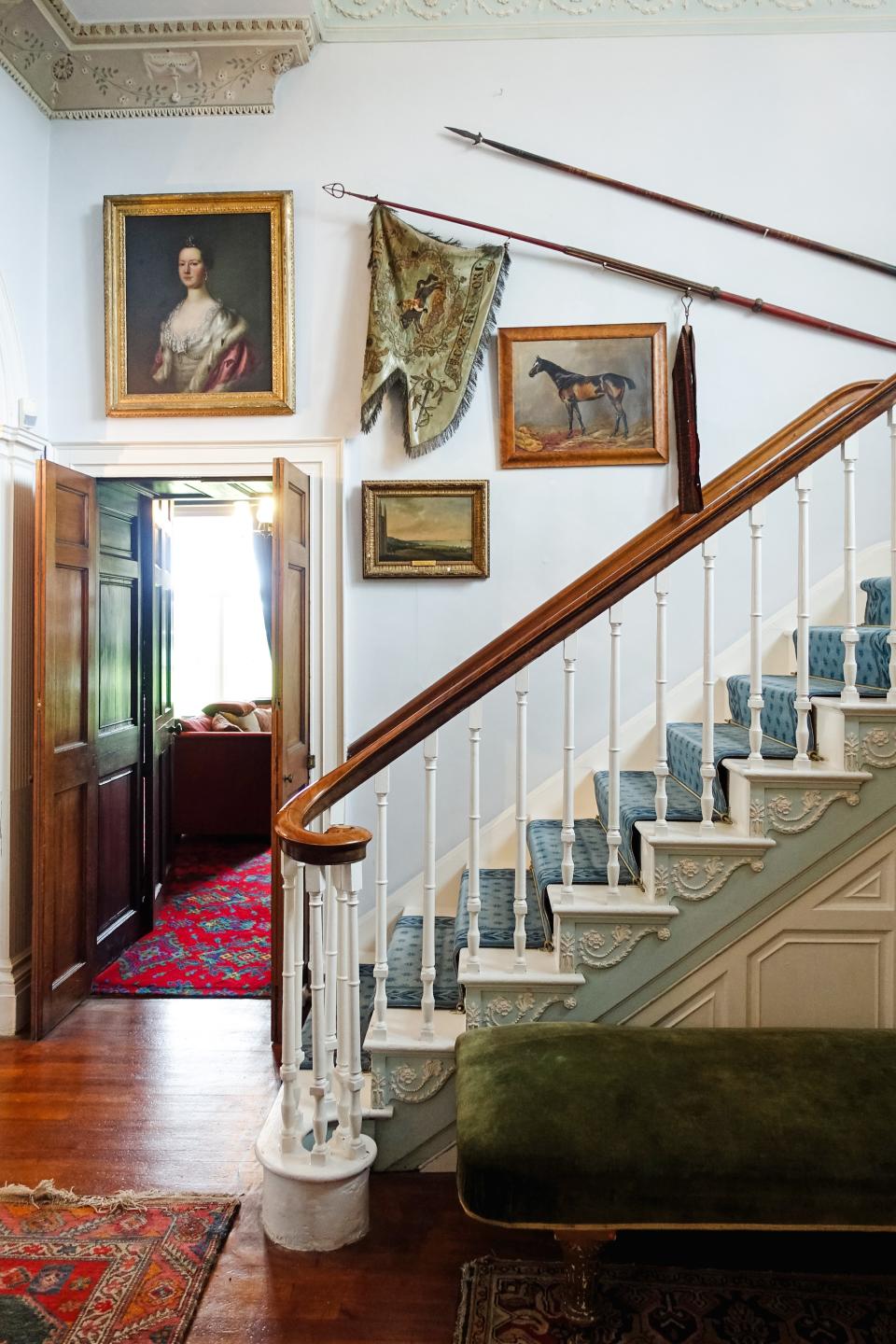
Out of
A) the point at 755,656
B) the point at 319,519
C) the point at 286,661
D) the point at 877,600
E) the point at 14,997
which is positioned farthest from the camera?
the point at 319,519

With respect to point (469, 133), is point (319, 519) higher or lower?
lower

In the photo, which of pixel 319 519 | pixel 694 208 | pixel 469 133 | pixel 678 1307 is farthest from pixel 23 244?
pixel 678 1307

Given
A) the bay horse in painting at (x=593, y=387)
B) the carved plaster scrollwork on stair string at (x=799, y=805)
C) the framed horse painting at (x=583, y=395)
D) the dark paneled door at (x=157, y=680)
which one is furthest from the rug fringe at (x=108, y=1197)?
the bay horse in painting at (x=593, y=387)

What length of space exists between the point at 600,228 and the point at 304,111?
1362 millimetres

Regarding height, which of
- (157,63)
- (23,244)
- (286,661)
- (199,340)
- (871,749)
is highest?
(157,63)

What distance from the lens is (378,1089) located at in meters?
2.31

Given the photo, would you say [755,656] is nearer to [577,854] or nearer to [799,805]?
[799,805]

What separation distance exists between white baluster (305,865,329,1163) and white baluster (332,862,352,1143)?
0.05 metres

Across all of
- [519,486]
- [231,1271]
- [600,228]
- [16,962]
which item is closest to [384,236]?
[600,228]

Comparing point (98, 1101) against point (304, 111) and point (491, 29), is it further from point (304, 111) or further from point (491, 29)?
point (491, 29)

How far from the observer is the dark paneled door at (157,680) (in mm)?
4305

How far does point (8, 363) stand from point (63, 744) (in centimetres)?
154

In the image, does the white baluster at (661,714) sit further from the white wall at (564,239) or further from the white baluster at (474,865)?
the white wall at (564,239)

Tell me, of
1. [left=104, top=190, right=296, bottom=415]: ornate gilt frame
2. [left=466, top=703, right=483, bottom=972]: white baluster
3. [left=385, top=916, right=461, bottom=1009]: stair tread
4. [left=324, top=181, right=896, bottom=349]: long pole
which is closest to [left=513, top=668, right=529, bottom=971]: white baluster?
[left=466, top=703, right=483, bottom=972]: white baluster
